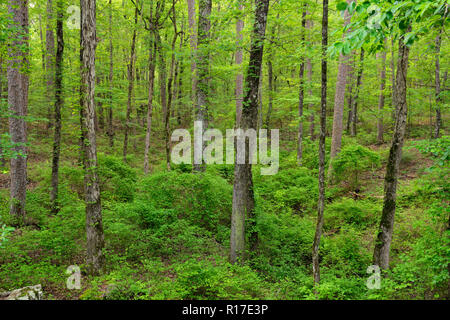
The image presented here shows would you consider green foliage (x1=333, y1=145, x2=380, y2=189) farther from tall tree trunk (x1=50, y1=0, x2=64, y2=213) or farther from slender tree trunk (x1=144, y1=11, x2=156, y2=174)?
tall tree trunk (x1=50, y1=0, x2=64, y2=213)

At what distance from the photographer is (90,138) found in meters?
5.74

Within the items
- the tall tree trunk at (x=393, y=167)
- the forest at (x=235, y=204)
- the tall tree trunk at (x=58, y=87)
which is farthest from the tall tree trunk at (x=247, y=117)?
the tall tree trunk at (x=58, y=87)

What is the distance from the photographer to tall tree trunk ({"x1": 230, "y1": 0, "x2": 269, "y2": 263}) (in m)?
6.56

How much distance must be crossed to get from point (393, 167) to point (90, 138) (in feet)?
21.9

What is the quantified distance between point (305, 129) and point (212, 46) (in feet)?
59.2

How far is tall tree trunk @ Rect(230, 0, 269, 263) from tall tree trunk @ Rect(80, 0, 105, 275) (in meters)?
3.31

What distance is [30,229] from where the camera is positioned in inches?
316

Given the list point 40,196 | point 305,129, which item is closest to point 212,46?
point 40,196

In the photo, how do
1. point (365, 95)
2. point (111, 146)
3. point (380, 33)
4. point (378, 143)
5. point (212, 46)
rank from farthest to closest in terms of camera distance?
1. point (111, 146)
2. point (365, 95)
3. point (378, 143)
4. point (212, 46)
5. point (380, 33)

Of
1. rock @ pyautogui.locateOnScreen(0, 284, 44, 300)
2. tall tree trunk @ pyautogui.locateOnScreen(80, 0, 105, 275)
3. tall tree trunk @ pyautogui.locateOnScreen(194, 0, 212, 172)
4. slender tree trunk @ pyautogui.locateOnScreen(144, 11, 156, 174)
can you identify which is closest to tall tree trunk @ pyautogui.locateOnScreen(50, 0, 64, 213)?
tall tree trunk @ pyautogui.locateOnScreen(80, 0, 105, 275)

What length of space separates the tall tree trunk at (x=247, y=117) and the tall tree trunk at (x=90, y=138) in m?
3.31

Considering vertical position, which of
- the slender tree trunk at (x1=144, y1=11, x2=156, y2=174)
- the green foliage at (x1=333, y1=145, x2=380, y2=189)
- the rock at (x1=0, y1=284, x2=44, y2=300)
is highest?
the slender tree trunk at (x1=144, y1=11, x2=156, y2=174)

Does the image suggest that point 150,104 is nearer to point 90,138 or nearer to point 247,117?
point 90,138
